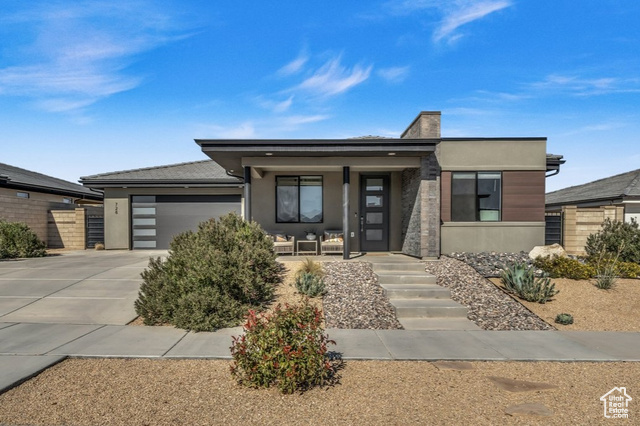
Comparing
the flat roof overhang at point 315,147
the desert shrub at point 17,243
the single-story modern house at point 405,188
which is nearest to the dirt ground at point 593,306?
the single-story modern house at point 405,188

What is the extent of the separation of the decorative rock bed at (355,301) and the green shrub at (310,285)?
21 cm

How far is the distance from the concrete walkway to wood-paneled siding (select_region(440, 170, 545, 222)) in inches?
216

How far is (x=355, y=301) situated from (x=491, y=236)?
244 inches

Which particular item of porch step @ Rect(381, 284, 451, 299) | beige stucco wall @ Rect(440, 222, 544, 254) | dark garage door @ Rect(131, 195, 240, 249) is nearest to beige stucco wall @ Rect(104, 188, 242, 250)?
dark garage door @ Rect(131, 195, 240, 249)

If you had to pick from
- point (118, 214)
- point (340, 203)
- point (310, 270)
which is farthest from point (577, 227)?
point (118, 214)

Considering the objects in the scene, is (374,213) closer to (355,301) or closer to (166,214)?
(355,301)

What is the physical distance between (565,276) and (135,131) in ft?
52.5

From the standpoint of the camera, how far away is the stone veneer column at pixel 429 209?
10.4 metres

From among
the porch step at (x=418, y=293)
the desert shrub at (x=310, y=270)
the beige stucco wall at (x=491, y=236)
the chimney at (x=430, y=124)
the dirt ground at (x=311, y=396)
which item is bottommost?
the dirt ground at (x=311, y=396)

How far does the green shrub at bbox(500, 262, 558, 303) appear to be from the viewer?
7.57m

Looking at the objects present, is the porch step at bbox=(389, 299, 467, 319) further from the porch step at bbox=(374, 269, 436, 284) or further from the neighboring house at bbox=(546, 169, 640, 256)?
the neighboring house at bbox=(546, 169, 640, 256)

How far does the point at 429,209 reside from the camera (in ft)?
34.4

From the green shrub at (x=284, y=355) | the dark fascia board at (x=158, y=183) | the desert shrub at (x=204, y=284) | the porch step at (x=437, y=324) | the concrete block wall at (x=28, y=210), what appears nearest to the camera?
the green shrub at (x=284, y=355)

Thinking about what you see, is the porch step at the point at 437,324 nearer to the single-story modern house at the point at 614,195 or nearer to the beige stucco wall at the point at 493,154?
the beige stucco wall at the point at 493,154
